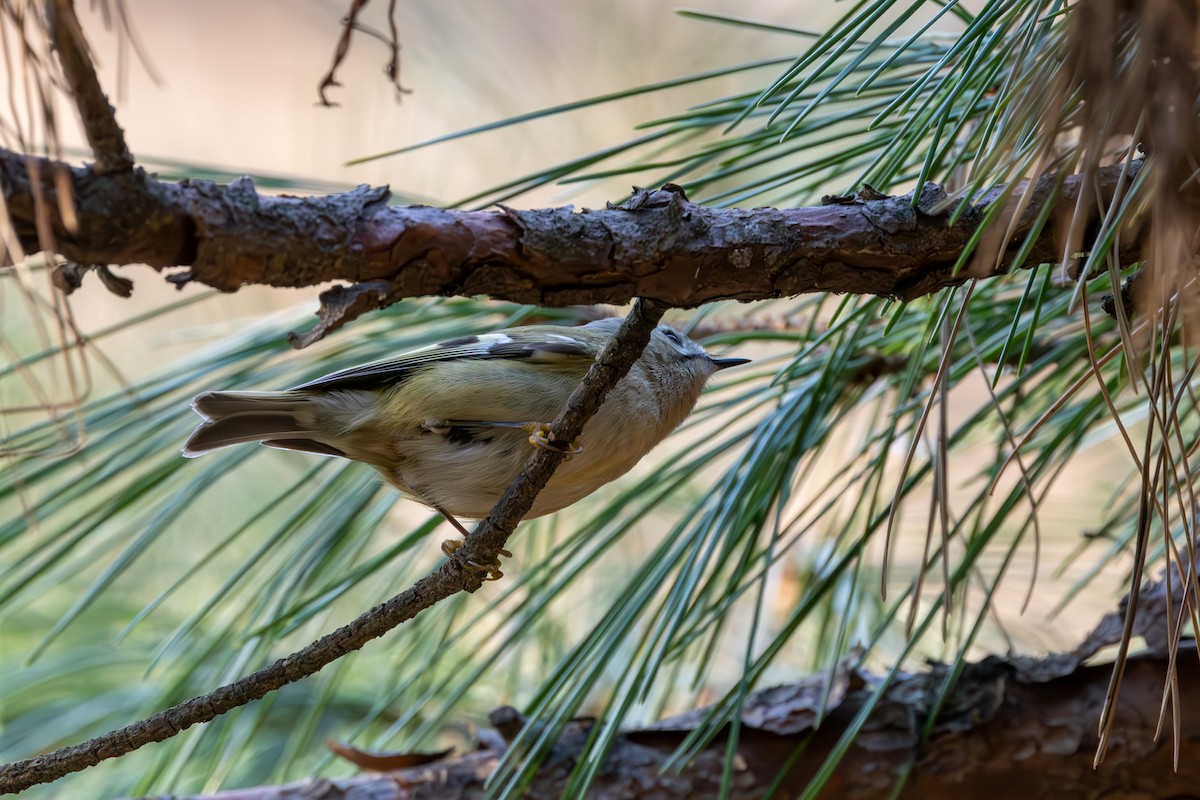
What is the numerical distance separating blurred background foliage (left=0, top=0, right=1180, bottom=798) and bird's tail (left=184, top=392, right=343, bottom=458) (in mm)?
81

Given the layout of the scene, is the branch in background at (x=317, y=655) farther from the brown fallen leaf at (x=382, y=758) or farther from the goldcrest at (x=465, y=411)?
the brown fallen leaf at (x=382, y=758)

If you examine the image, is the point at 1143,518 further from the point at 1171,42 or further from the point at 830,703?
the point at 830,703

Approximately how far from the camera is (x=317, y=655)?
3.07ft

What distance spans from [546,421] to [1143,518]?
0.80 meters

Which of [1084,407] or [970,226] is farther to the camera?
[1084,407]

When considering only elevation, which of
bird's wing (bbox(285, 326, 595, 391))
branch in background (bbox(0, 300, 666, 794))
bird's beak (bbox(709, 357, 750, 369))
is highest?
bird's beak (bbox(709, 357, 750, 369))

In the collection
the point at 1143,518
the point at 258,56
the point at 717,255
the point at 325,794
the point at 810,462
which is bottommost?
the point at 325,794

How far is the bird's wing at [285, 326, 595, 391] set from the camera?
1453 millimetres

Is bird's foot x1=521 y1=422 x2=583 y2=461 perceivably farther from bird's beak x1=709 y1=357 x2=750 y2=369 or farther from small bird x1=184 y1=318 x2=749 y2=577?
bird's beak x1=709 y1=357 x2=750 y2=369

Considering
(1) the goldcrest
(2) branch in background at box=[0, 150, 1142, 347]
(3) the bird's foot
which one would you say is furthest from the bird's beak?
(2) branch in background at box=[0, 150, 1142, 347]

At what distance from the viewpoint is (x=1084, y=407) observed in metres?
1.18

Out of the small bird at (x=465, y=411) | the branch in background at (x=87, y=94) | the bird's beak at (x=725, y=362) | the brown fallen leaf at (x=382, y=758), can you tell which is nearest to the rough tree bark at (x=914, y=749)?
the brown fallen leaf at (x=382, y=758)

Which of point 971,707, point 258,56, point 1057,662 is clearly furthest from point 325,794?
point 258,56

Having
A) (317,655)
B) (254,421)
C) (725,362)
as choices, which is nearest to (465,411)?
(254,421)
